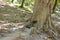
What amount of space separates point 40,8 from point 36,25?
0.85m

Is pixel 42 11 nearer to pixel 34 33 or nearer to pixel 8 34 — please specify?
pixel 34 33

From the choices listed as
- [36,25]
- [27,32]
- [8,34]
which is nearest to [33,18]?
[36,25]

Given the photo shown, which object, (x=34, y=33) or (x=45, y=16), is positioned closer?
(x=34, y=33)

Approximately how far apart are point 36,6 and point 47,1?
2.04ft

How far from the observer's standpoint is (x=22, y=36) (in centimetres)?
731

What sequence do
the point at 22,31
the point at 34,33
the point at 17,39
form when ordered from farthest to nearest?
the point at 22,31 → the point at 34,33 → the point at 17,39

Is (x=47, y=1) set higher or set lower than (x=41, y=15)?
higher

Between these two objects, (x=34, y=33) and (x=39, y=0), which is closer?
(x=34, y=33)

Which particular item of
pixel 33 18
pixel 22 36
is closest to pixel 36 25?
pixel 33 18

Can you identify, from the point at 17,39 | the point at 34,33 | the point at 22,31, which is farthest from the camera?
the point at 22,31

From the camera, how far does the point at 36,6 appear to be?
Answer: 8.27 meters

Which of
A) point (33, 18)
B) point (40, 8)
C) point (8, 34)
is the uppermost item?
point (40, 8)

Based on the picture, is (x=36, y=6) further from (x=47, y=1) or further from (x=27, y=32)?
(x=27, y=32)

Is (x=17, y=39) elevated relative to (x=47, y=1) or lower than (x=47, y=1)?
lower
